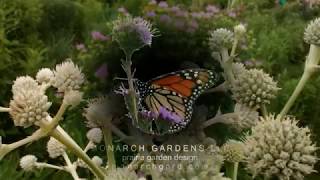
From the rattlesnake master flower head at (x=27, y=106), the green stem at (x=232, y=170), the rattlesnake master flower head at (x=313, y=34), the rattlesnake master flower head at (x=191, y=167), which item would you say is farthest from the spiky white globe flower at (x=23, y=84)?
the rattlesnake master flower head at (x=313, y=34)

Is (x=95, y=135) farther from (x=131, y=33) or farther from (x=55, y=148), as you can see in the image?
(x=131, y=33)

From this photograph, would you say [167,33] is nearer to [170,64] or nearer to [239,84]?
[170,64]

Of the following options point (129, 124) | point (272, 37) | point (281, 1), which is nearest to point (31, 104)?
point (129, 124)

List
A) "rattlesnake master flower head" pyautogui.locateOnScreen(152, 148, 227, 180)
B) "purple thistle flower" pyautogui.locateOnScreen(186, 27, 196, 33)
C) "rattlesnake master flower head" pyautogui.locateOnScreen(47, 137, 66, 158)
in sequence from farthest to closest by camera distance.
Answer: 1. "purple thistle flower" pyautogui.locateOnScreen(186, 27, 196, 33)
2. "rattlesnake master flower head" pyautogui.locateOnScreen(47, 137, 66, 158)
3. "rattlesnake master flower head" pyautogui.locateOnScreen(152, 148, 227, 180)

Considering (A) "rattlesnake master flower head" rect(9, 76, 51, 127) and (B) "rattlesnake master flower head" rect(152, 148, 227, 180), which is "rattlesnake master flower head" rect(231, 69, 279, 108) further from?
(A) "rattlesnake master flower head" rect(9, 76, 51, 127)

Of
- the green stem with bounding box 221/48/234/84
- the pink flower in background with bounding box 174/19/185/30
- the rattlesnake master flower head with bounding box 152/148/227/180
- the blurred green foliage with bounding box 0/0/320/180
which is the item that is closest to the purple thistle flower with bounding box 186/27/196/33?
the pink flower in background with bounding box 174/19/185/30

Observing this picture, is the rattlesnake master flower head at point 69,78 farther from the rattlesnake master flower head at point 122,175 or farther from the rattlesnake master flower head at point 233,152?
the rattlesnake master flower head at point 233,152
